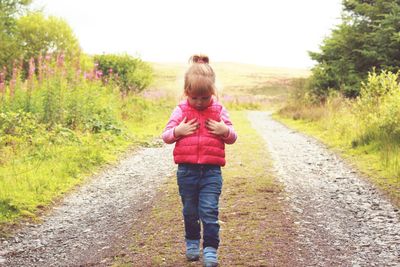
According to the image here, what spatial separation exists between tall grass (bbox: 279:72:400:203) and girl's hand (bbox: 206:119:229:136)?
419cm

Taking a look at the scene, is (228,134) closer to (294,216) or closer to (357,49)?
(294,216)

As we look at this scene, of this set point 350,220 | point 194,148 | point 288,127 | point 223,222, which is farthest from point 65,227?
point 288,127

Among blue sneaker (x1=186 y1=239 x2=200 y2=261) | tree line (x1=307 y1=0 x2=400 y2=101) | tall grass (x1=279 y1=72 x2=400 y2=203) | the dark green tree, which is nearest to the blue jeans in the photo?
blue sneaker (x1=186 y1=239 x2=200 y2=261)

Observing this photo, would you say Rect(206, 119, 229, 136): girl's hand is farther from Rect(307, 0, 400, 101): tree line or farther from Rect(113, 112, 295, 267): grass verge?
Rect(307, 0, 400, 101): tree line

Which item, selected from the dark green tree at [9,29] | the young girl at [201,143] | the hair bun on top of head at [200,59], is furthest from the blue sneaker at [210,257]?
the dark green tree at [9,29]

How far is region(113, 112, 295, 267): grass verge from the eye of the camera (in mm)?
4562

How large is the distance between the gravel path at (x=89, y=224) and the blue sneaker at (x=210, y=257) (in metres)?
1.05

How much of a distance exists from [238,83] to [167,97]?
49.3m

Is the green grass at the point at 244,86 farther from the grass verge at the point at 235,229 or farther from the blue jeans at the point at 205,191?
the blue jeans at the point at 205,191

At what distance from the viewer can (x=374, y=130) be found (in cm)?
1156

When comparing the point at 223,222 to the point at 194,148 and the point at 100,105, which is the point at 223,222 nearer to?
the point at 194,148

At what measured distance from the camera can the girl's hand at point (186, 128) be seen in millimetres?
4162

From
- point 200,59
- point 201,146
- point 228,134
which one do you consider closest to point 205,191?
point 201,146

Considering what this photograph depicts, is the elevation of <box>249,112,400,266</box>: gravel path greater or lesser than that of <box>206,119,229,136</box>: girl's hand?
lesser
